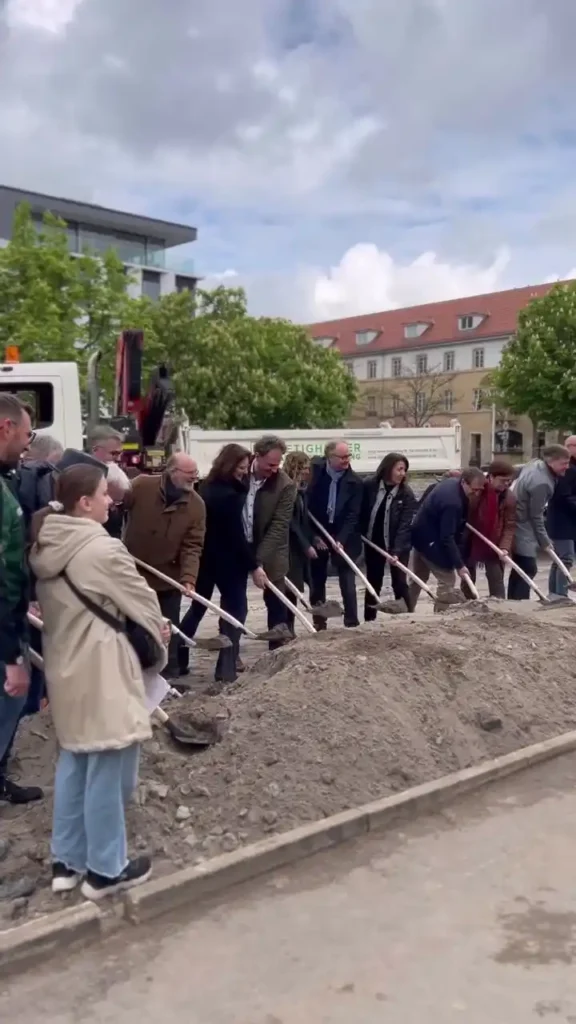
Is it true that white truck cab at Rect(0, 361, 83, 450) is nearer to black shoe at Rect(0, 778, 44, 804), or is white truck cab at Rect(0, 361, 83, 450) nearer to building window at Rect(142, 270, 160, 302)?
black shoe at Rect(0, 778, 44, 804)

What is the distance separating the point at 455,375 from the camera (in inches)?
2849

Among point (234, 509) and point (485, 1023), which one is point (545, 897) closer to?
point (485, 1023)

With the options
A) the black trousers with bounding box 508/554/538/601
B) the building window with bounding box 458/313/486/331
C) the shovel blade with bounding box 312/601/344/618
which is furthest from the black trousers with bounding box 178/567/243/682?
the building window with bounding box 458/313/486/331

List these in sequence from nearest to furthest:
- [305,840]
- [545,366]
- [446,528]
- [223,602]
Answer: [305,840] → [223,602] → [446,528] → [545,366]

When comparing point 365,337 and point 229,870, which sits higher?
point 365,337

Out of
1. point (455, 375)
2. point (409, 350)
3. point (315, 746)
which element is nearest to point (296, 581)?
point (315, 746)

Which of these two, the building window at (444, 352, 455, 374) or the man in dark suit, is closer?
the man in dark suit

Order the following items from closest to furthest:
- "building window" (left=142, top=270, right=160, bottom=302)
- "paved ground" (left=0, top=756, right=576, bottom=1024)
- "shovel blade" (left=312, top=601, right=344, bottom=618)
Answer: "paved ground" (left=0, top=756, right=576, bottom=1024) < "shovel blade" (left=312, top=601, right=344, bottom=618) < "building window" (left=142, top=270, right=160, bottom=302)

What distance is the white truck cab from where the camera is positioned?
10.8 metres

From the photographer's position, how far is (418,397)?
198ft

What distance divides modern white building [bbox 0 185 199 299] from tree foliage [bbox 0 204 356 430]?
19809 millimetres

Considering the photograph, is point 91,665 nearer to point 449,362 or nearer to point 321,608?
point 321,608

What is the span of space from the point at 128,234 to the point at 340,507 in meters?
64.3

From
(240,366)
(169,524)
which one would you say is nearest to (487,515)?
(169,524)
